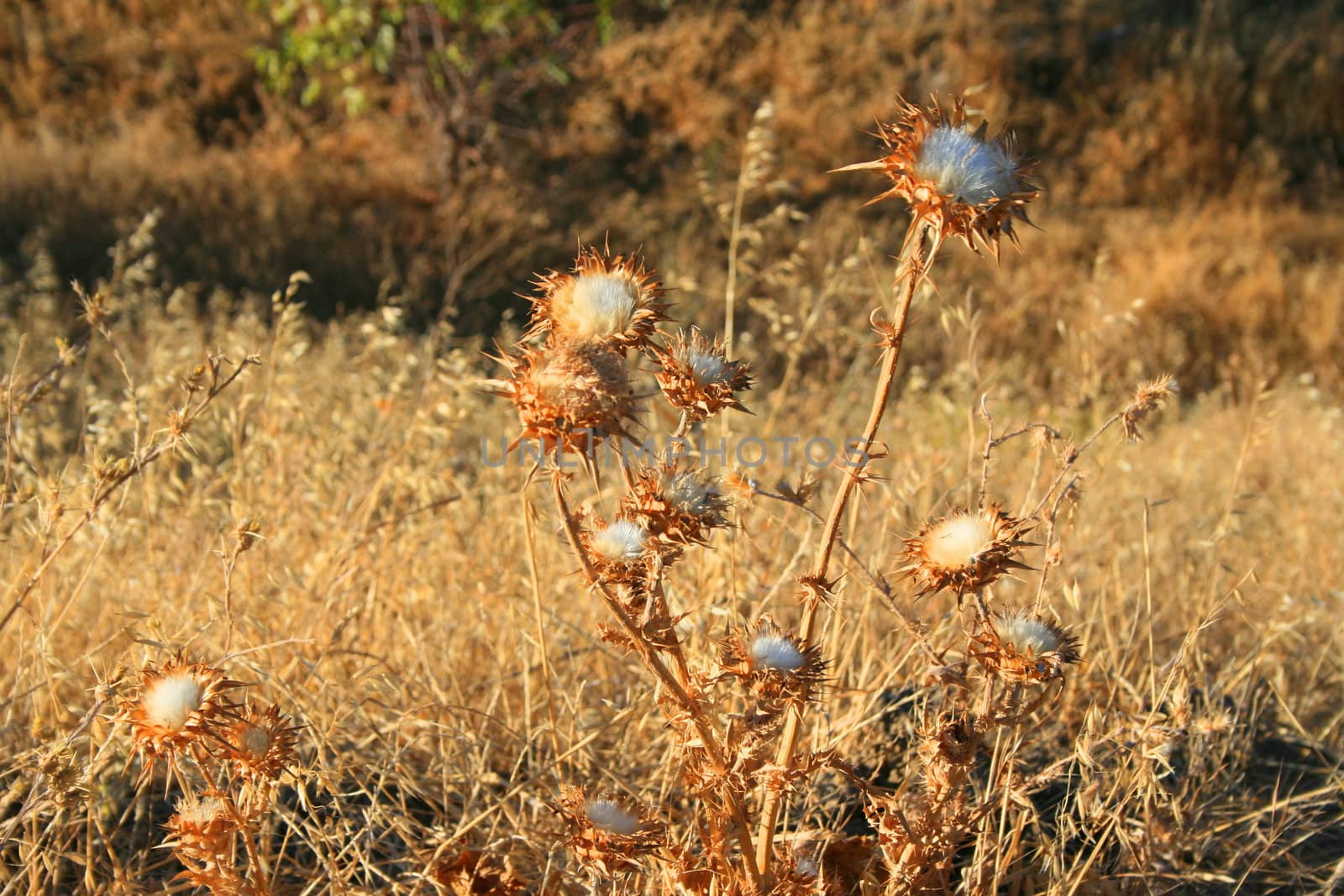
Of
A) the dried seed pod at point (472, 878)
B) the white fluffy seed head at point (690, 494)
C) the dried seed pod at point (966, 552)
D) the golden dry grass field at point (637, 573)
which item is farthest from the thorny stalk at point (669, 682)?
the dried seed pod at point (472, 878)

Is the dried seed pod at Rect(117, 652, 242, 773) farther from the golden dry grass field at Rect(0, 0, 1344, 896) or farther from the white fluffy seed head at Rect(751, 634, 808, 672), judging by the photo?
the white fluffy seed head at Rect(751, 634, 808, 672)

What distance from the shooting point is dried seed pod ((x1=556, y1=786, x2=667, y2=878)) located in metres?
1.29

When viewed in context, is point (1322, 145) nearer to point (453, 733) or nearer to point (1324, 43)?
point (1324, 43)

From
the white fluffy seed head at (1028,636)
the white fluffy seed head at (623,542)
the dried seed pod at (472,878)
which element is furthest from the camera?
the dried seed pod at (472,878)

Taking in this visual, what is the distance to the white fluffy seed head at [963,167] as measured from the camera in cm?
113

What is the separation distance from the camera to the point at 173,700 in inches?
47.2

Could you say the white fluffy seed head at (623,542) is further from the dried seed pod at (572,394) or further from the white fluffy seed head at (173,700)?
the white fluffy seed head at (173,700)

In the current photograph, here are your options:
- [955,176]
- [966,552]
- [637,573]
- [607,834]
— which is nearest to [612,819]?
[607,834]

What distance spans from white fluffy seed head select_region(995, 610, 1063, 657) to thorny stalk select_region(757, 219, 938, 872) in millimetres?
215

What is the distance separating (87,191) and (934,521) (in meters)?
8.15

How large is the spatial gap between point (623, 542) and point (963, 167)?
520mm

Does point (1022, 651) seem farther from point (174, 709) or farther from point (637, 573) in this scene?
point (174, 709)

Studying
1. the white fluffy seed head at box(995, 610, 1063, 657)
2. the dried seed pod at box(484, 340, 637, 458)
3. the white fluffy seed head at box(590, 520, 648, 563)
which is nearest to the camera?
the dried seed pod at box(484, 340, 637, 458)

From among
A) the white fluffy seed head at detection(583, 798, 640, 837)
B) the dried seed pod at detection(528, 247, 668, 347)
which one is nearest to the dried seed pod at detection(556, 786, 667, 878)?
the white fluffy seed head at detection(583, 798, 640, 837)
